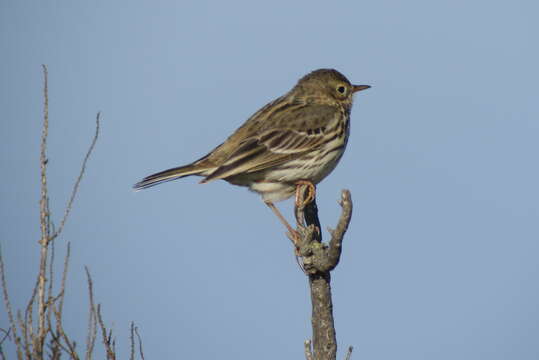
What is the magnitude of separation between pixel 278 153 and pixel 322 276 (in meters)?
2.20

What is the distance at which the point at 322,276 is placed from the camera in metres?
7.83

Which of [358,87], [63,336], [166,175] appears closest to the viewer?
[63,336]

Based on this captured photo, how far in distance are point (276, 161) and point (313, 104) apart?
190 cm

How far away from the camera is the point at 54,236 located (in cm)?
655

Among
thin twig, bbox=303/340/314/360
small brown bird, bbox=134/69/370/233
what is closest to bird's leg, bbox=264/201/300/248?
small brown bird, bbox=134/69/370/233

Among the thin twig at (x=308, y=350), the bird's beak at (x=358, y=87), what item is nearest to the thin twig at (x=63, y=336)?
the thin twig at (x=308, y=350)

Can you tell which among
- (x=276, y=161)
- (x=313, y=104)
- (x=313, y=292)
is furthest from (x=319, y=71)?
(x=313, y=292)

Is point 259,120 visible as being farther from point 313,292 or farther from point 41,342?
point 41,342

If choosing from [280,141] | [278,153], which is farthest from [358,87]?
[278,153]

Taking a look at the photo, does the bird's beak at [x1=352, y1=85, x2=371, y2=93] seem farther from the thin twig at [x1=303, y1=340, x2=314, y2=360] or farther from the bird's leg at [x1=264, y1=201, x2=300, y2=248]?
the thin twig at [x1=303, y1=340, x2=314, y2=360]

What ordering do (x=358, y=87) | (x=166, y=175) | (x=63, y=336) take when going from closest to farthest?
(x=63, y=336) → (x=166, y=175) → (x=358, y=87)

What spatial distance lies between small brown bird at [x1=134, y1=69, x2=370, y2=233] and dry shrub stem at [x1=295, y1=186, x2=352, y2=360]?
1535 mm

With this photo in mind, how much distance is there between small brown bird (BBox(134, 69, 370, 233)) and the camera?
30.5 feet

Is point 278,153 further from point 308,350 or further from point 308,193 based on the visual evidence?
point 308,350
